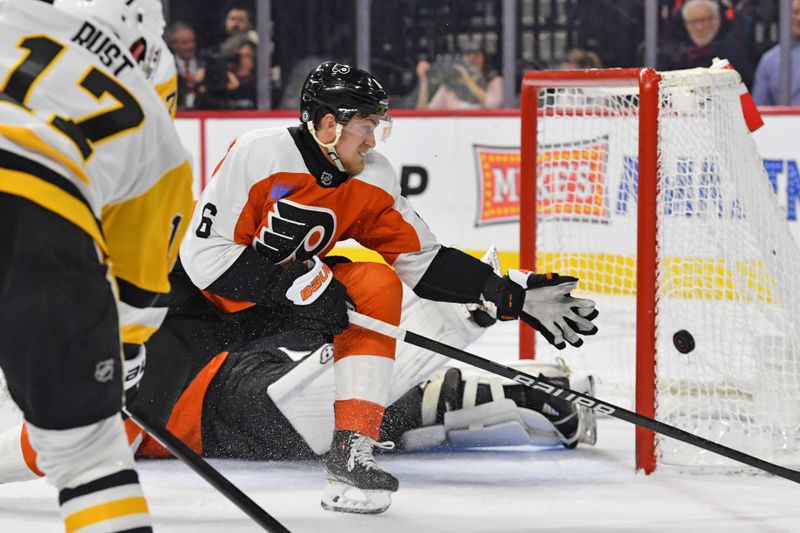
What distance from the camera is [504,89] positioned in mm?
5500

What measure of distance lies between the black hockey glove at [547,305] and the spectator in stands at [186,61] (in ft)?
12.1

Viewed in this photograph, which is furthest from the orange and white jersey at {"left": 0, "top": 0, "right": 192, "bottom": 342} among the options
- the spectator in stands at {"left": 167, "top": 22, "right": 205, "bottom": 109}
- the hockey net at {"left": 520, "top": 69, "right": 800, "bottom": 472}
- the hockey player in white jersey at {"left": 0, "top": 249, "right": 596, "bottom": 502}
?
the spectator in stands at {"left": 167, "top": 22, "right": 205, "bottom": 109}

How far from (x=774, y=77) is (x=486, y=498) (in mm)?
3291

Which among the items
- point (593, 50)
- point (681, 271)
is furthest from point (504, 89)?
point (681, 271)

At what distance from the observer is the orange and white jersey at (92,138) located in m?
1.26

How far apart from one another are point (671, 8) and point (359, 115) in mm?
3221

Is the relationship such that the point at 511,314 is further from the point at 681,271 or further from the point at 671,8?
the point at 671,8

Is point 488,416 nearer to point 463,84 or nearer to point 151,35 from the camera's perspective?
point 151,35

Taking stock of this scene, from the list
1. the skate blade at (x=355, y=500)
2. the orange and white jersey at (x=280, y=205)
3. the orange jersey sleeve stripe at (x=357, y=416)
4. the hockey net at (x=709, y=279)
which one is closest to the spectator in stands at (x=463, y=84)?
the hockey net at (x=709, y=279)

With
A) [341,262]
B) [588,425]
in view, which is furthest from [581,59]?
[341,262]

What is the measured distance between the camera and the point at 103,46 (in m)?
1.36

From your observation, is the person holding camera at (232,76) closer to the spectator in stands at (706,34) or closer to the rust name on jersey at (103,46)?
the spectator in stands at (706,34)

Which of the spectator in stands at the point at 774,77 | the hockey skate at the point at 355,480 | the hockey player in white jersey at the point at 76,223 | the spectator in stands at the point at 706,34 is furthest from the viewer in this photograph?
the spectator in stands at the point at 706,34

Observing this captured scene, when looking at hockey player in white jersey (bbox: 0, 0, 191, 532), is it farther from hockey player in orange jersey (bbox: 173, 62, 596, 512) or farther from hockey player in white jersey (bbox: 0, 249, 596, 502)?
hockey player in white jersey (bbox: 0, 249, 596, 502)
